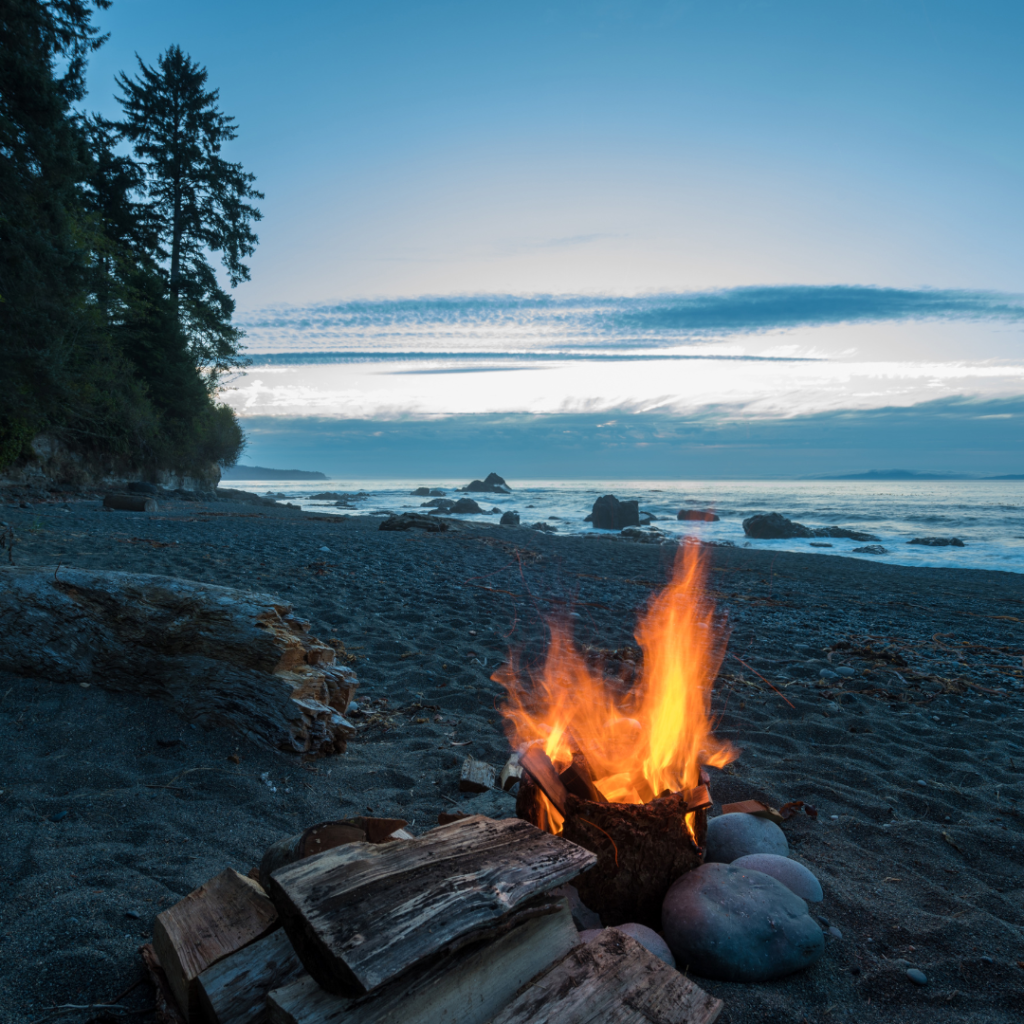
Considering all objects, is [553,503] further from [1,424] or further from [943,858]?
[943,858]

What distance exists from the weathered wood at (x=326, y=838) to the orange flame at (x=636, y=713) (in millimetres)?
675

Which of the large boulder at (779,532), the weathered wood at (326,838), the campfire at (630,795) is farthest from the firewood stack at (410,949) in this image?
the large boulder at (779,532)

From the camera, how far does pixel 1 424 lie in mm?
15891

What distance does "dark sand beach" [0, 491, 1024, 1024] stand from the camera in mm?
2002

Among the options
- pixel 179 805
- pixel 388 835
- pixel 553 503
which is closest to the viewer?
pixel 388 835

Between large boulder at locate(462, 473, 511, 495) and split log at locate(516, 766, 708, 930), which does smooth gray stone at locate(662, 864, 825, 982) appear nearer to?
split log at locate(516, 766, 708, 930)

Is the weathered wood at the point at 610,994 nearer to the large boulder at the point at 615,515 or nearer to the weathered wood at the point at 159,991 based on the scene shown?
the weathered wood at the point at 159,991

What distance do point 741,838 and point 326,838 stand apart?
1.88m

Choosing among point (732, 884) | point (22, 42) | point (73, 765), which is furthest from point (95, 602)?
point (22, 42)

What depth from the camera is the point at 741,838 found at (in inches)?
106

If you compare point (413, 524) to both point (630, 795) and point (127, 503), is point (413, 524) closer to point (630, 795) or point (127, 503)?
point (127, 503)

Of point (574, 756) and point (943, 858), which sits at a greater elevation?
point (574, 756)

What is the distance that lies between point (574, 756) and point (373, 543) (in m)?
11.2

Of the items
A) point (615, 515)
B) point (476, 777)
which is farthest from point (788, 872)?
point (615, 515)
